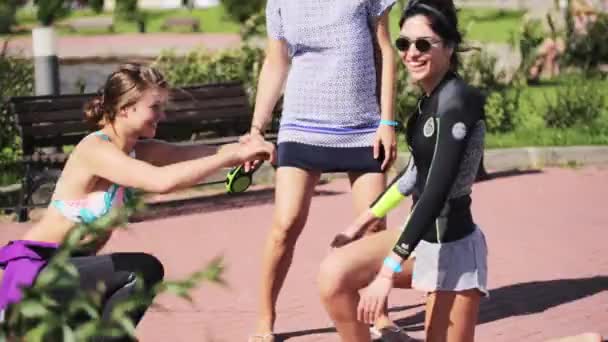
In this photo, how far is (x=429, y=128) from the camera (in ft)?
14.4

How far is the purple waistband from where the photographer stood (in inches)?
170

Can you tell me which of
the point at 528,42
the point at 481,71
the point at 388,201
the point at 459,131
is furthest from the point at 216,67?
the point at 459,131

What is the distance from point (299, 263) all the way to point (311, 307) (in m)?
1.16

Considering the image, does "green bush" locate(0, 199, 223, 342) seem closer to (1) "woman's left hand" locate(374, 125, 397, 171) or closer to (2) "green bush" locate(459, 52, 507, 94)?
(1) "woman's left hand" locate(374, 125, 397, 171)

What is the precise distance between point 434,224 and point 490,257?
384 centimetres

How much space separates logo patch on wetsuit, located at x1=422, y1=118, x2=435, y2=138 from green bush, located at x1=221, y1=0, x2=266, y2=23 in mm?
40300

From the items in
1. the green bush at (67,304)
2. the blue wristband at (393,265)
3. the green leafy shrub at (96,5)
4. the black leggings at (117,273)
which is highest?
the green bush at (67,304)

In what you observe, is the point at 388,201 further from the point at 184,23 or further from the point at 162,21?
the point at 162,21

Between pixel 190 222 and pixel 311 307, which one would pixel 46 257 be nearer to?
pixel 311 307

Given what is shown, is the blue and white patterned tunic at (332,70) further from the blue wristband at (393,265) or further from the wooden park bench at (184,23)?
the wooden park bench at (184,23)

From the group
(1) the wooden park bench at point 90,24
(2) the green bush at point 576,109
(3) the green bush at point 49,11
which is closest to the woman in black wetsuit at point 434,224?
(2) the green bush at point 576,109

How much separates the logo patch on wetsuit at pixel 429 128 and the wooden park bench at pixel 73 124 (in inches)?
183

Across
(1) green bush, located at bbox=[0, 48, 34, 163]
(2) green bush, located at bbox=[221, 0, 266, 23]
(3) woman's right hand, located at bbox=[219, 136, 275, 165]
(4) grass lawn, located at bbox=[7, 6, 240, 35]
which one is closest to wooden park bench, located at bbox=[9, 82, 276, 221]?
(1) green bush, located at bbox=[0, 48, 34, 163]

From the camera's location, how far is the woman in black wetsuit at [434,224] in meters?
4.27
